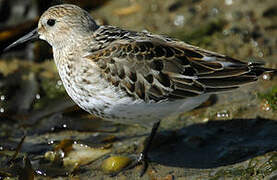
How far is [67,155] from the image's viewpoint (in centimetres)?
530

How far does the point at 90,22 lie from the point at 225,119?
5.87 feet

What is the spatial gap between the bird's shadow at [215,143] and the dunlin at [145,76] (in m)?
0.55

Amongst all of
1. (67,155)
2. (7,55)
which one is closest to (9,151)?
(67,155)

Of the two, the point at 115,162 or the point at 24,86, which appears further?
the point at 24,86

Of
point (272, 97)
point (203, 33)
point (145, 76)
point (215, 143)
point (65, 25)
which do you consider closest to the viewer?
point (145, 76)

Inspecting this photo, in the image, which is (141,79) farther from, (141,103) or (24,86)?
(24,86)

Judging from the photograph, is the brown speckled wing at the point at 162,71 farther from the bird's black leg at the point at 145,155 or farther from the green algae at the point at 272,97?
the green algae at the point at 272,97

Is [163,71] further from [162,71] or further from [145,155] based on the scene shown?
[145,155]

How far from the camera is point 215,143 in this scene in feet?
17.3

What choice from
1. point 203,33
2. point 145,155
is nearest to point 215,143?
point 145,155

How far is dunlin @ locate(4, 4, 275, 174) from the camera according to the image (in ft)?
15.2

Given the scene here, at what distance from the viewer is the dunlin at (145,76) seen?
4.64 m

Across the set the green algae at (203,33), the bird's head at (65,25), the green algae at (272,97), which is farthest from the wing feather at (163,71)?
the green algae at (203,33)

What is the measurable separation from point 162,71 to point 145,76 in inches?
6.3
